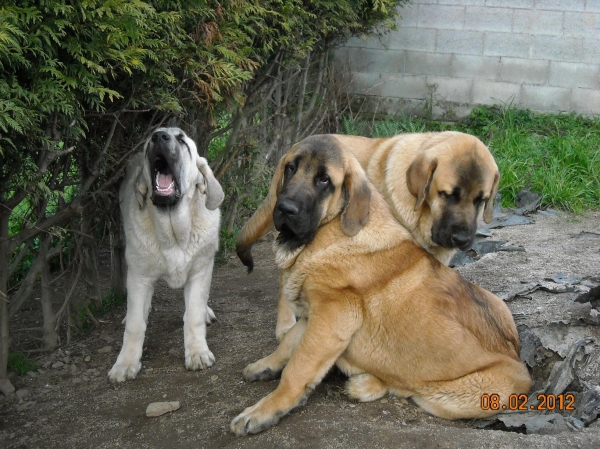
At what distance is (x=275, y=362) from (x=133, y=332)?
1.08 m

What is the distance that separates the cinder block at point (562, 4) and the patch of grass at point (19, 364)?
915 cm

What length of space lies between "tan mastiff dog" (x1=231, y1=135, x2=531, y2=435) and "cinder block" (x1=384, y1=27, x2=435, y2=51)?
288 inches

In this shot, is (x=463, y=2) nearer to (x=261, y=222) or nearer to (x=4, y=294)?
(x=261, y=222)

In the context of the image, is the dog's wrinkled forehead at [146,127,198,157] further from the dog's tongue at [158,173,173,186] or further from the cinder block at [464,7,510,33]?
the cinder block at [464,7,510,33]

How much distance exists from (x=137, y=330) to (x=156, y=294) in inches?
61.5

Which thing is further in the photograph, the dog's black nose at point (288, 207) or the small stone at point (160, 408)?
the small stone at point (160, 408)

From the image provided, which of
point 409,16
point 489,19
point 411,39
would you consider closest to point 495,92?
point 489,19

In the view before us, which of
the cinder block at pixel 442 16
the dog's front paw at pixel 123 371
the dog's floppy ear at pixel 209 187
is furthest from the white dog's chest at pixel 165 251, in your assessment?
the cinder block at pixel 442 16

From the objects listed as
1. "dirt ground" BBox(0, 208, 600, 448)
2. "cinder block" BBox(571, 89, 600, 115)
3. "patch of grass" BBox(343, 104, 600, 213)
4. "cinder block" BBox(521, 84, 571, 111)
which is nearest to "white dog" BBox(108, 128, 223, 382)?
"dirt ground" BBox(0, 208, 600, 448)

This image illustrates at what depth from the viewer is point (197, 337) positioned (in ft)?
15.2

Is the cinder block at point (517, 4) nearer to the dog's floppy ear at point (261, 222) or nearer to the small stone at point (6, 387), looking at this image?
the dog's floppy ear at point (261, 222)

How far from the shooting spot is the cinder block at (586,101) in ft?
34.1

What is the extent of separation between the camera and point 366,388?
3.87 meters

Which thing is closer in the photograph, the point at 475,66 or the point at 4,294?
the point at 4,294
